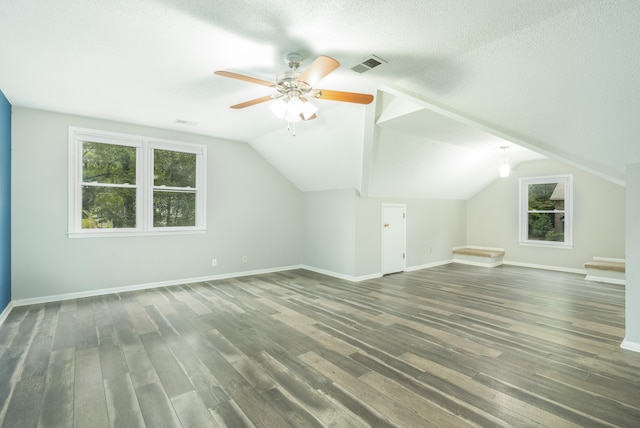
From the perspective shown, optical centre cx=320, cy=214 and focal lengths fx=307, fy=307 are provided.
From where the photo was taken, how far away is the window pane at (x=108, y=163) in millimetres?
4426

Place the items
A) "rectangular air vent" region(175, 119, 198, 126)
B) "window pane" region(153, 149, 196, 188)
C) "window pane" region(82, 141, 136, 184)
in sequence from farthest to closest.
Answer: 1. "window pane" region(153, 149, 196, 188)
2. "rectangular air vent" region(175, 119, 198, 126)
3. "window pane" region(82, 141, 136, 184)

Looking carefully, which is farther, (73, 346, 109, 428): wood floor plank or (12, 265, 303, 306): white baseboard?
(12, 265, 303, 306): white baseboard

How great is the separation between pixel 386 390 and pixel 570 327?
99.5 inches

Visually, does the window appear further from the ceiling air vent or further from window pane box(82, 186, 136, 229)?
window pane box(82, 186, 136, 229)

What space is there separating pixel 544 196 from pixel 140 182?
8.00m

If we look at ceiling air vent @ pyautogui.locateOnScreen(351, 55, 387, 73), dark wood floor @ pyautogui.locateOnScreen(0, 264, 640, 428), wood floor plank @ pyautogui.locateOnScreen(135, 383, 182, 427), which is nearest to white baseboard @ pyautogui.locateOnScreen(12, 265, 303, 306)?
dark wood floor @ pyautogui.locateOnScreen(0, 264, 640, 428)

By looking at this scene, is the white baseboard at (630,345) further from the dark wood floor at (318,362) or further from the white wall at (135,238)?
the white wall at (135,238)

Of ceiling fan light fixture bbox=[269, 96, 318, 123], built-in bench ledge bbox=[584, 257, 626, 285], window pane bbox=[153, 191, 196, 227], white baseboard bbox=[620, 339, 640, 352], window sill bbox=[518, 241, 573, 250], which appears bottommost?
white baseboard bbox=[620, 339, 640, 352]

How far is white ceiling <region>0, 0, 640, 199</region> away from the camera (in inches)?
77.0

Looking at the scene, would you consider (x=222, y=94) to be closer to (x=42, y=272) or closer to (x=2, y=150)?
(x=2, y=150)

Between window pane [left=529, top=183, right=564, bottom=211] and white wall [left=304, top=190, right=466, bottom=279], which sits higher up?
window pane [left=529, top=183, right=564, bottom=211]

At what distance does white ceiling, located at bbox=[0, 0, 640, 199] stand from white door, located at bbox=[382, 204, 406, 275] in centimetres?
220

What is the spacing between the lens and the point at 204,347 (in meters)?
2.79

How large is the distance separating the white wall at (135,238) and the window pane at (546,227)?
17.2 feet
